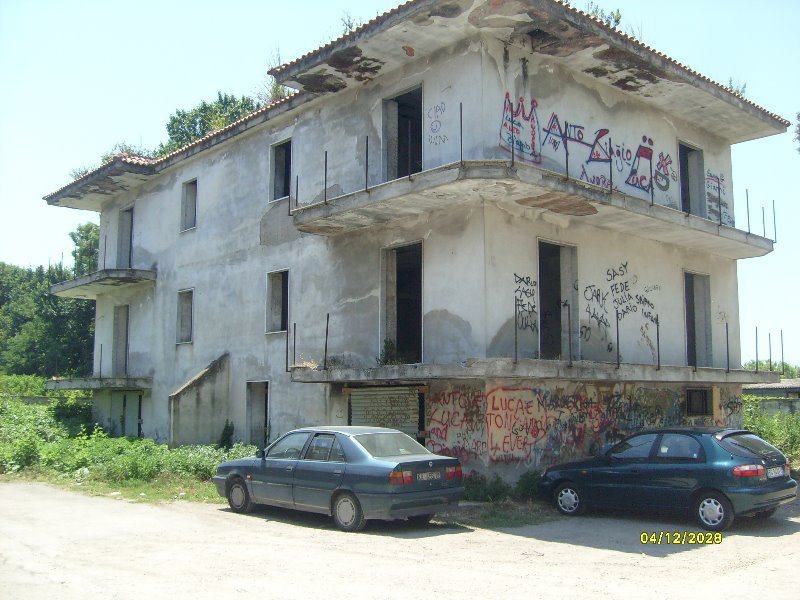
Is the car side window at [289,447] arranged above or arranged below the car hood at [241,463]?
above

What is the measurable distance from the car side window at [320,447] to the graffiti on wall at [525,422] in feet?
10.5

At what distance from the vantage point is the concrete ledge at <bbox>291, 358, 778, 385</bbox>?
12.0m

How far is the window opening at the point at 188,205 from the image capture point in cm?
2195

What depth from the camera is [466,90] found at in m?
13.5

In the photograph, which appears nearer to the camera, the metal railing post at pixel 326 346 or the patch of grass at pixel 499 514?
the patch of grass at pixel 499 514

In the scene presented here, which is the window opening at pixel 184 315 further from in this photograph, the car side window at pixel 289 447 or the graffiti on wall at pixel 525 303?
the graffiti on wall at pixel 525 303

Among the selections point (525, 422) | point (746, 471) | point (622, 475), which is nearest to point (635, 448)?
point (622, 475)

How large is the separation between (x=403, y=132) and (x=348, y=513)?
9675 mm

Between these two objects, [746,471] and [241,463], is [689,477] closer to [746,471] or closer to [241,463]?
[746,471]

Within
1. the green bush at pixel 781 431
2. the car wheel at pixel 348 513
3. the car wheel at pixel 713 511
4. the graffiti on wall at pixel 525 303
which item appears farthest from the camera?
the green bush at pixel 781 431

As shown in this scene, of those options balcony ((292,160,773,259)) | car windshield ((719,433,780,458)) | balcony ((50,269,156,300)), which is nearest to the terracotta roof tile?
balcony ((292,160,773,259))

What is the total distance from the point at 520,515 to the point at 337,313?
6.28 m

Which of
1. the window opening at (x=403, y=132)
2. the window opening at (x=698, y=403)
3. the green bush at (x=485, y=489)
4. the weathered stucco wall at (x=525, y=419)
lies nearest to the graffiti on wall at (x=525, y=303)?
the weathered stucco wall at (x=525, y=419)

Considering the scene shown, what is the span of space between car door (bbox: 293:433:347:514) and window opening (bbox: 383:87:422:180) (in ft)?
19.2
